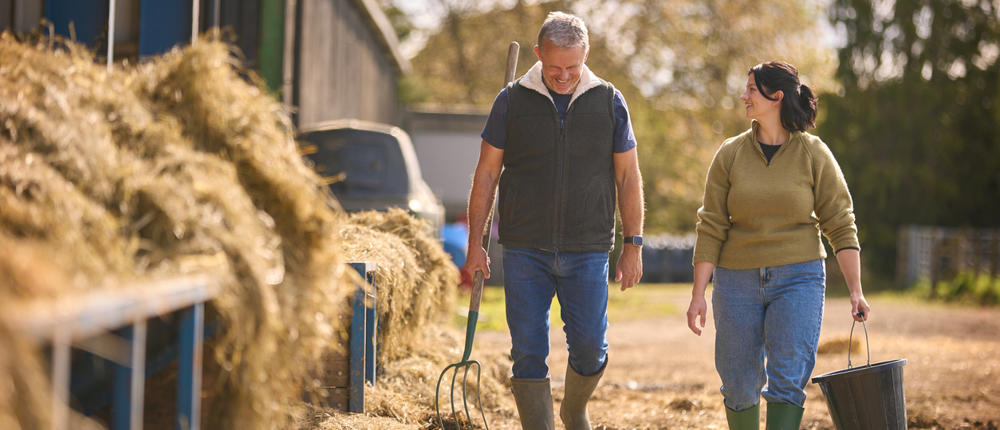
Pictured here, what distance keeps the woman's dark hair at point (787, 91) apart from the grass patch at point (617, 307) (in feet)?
18.6

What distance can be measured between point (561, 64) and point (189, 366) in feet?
7.10

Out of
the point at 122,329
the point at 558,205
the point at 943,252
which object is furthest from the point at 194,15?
the point at 943,252

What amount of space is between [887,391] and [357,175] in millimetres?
5000

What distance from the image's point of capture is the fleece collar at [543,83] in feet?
13.8

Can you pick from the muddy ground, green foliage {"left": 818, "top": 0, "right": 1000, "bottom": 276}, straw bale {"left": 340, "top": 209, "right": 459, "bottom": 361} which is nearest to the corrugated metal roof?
the muddy ground

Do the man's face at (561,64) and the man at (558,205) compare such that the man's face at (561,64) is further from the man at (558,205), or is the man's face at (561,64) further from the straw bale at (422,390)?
the straw bale at (422,390)

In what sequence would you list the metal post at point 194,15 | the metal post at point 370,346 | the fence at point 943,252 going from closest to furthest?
1. the metal post at point 370,346
2. the metal post at point 194,15
3. the fence at point 943,252

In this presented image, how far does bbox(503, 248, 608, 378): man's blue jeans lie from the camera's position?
423 cm

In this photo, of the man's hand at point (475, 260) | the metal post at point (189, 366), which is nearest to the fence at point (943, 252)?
the man's hand at point (475, 260)

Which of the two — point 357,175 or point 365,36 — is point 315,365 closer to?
point 357,175

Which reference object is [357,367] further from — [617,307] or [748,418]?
[617,307]

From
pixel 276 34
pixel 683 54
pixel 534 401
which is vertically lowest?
pixel 534 401

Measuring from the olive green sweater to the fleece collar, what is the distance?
575mm

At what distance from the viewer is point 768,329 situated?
4016 mm
